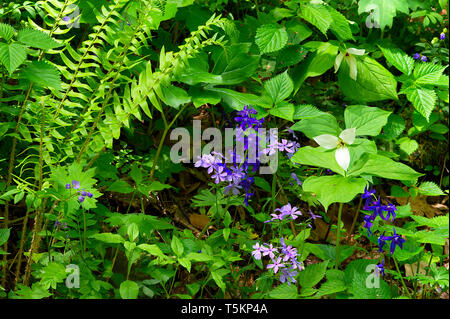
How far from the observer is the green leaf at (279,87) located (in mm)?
1921

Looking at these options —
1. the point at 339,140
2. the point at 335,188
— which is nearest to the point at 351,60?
the point at 339,140

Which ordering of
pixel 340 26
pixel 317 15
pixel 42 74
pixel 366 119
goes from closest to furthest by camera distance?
1. pixel 42 74
2. pixel 366 119
3. pixel 317 15
4. pixel 340 26

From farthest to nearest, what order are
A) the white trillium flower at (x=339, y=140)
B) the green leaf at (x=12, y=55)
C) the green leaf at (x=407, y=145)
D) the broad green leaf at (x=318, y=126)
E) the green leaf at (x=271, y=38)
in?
the green leaf at (x=407, y=145) < the green leaf at (x=271, y=38) < the broad green leaf at (x=318, y=126) < the white trillium flower at (x=339, y=140) < the green leaf at (x=12, y=55)

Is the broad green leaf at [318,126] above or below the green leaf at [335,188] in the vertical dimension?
above

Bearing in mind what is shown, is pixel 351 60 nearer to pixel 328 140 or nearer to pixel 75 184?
pixel 328 140

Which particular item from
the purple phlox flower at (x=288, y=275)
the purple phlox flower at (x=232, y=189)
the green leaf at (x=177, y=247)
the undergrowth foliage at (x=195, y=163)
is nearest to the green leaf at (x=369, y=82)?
the undergrowth foliage at (x=195, y=163)

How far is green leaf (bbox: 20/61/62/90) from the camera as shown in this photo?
155cm

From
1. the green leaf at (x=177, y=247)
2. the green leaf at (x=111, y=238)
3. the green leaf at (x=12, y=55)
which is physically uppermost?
the green leaf at (x=12, y=55)

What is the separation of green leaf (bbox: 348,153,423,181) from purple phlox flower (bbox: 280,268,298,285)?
1.23 feet

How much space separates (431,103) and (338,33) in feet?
1.56

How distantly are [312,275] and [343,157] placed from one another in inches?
16.0

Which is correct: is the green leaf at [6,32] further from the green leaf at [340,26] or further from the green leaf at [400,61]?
the green leaf at [400,61]

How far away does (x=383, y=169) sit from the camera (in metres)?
1.60

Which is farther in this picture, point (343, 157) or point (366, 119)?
point (366, 119)
